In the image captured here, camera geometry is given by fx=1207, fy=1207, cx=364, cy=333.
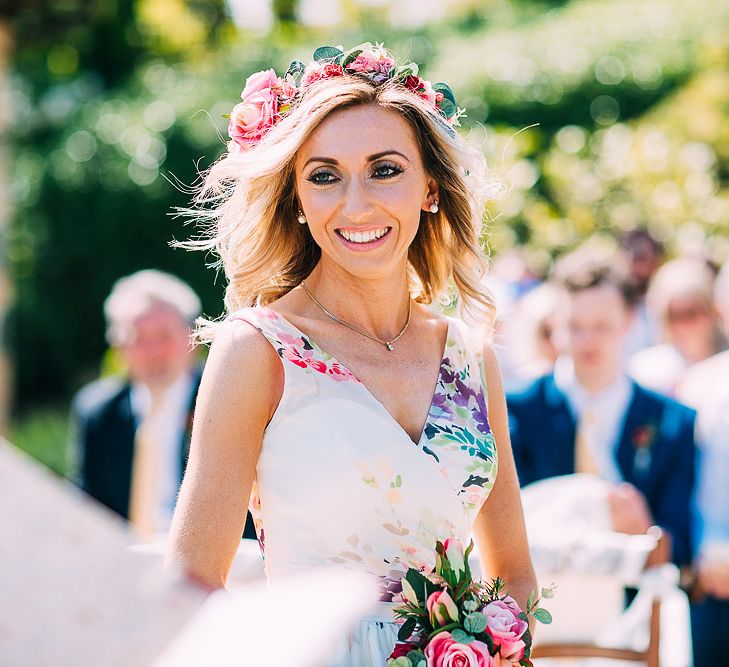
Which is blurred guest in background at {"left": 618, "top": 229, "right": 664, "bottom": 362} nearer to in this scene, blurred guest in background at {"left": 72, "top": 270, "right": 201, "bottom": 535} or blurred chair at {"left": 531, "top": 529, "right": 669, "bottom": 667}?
blurred guest in background at {"left": 72, "top": 270, "right": 201, "bottom": 535}

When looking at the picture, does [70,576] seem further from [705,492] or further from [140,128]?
[140,128]

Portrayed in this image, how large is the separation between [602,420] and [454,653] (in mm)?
2773

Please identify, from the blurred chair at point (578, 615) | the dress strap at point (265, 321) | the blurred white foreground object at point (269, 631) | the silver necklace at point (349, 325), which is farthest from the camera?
the blurred chair at point (578, 615)

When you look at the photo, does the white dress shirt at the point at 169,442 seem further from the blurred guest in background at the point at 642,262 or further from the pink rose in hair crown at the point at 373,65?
the blurred guest in background at the point at 642,262

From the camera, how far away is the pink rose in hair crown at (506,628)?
2479 millimetres

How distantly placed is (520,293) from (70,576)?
5602mm

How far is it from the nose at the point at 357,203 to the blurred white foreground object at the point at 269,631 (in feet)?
4.15

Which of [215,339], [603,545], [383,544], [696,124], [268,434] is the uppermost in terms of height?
[696,124]

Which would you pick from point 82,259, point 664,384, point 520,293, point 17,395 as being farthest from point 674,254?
point 17,395

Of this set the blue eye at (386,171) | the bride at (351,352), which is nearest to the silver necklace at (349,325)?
the bride at (351,352)

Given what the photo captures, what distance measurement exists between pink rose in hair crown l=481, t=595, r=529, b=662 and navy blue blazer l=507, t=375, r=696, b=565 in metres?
2.47

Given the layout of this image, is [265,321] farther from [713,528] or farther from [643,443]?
[713,528]

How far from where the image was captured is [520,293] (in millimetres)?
8312

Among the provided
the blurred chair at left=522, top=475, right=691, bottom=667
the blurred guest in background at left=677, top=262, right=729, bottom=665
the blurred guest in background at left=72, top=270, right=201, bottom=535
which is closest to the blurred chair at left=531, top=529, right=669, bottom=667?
the blurred chair at left=522, top=475, right=691, bottom=667
